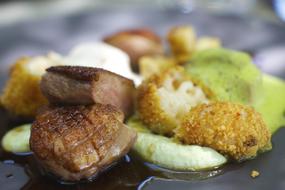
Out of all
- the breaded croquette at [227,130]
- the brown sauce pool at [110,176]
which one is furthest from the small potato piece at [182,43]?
the brown sauce pool at [110,176]

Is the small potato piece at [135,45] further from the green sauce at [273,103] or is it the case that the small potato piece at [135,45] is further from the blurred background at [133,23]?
the green sauce at [273,103]

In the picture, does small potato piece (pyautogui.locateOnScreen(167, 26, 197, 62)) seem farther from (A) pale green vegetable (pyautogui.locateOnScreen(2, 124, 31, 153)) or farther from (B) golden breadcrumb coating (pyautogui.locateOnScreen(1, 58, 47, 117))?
(A) pale green vegetable (pyautogui.locateOnScreen(2, 124, 31, 153))

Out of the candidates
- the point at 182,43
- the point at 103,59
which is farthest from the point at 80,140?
the point at 182,43

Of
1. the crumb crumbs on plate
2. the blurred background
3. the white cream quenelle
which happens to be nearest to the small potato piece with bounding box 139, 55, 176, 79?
the white cream quenelle

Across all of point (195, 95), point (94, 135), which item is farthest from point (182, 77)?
point (94, 135)

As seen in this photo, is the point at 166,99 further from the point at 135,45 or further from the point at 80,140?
the point at 135,45

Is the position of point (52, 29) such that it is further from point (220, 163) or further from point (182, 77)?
point (220, 163)
